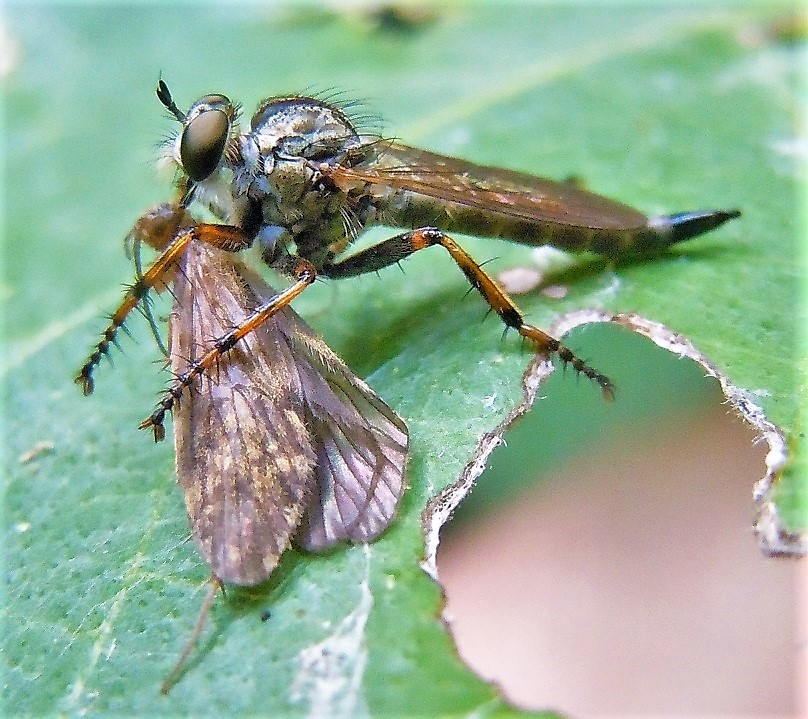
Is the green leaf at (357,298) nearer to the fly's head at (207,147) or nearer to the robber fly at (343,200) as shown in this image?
the robber fly at (343,200)

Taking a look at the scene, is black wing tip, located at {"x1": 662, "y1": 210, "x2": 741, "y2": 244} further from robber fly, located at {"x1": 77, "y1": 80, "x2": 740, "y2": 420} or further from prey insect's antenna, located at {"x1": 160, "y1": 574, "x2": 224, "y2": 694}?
prey insect's antenna, located at {"x1": 160, "y1": 574, "x2": 224, "y2": 694}

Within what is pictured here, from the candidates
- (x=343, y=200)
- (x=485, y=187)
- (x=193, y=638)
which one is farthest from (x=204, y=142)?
(x=193, y=638)

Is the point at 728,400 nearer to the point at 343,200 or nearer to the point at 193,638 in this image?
the point at 343,200

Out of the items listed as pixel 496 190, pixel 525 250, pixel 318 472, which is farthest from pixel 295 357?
pixel 525 250

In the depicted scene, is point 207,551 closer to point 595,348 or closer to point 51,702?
point 51,702

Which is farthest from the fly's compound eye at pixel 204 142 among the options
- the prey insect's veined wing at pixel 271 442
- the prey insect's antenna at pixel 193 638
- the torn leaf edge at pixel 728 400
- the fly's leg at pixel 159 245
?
the prey insect's antenna at pixel 193 638

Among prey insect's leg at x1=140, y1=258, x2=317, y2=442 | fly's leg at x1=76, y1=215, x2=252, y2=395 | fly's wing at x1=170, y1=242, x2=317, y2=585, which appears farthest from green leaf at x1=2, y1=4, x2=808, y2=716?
fly's leg at x1=76, y1=215, x2=252, y2=395
